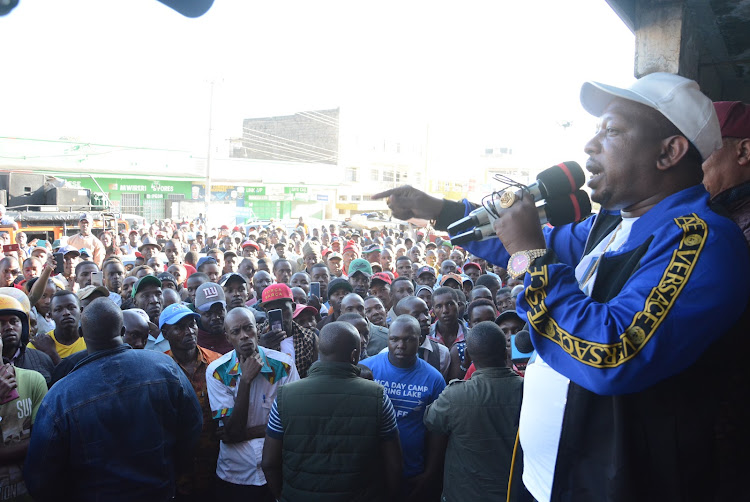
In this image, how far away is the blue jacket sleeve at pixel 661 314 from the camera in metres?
1.35

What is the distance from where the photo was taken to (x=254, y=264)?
8922mm

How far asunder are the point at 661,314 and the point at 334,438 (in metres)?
2.19

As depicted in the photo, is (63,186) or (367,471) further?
(63,186)

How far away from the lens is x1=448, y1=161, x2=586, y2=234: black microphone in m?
1.77

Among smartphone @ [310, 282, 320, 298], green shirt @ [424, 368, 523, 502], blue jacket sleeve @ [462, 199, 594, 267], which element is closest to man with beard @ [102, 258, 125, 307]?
smartphone @ [310, 282, 320, 298]

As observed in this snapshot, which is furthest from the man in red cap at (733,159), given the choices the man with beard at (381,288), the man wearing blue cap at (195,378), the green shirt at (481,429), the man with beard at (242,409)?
the man with beard at (381,288)

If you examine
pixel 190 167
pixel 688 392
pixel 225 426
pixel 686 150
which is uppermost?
pixel 190 167

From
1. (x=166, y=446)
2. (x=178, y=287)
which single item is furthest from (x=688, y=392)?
(x=178, y=287)

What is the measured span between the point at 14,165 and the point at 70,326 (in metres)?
30.9

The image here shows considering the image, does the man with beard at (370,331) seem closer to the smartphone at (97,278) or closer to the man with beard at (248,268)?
the man with beard at (248,268)

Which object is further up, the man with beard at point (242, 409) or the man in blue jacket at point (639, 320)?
the man in blue jacket at point (639, 320)

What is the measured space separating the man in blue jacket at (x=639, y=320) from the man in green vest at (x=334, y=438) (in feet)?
5.06

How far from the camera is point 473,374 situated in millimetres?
3625

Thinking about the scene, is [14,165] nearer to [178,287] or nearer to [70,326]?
[178,287]
